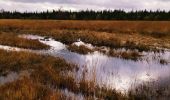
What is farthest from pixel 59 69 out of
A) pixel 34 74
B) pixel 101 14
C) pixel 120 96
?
pixel 101 14

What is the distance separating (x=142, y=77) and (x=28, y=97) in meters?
6.76

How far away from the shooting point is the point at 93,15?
9038 centimetres

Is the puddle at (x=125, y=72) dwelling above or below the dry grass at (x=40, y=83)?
below

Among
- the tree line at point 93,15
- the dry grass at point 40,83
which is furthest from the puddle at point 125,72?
the tree line at point 93,15

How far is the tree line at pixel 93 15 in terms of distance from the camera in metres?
78.6

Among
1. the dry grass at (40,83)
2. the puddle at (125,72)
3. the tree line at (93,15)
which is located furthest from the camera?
the tree line at (93,15)

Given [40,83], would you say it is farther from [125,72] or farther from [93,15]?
[93,15]

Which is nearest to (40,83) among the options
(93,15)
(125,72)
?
(125,72)

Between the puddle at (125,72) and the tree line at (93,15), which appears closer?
the puddle at (125,72)

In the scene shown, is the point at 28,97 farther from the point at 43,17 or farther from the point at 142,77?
the point at 43,17

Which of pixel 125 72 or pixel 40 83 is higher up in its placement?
pixel 40 83

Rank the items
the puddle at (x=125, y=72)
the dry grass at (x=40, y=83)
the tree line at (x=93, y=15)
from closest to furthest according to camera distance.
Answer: the dry grass at (x=40, y=83), the puddle at (x=125, y=72), the tree line at (x=93, y=15)

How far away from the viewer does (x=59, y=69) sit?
601 inches

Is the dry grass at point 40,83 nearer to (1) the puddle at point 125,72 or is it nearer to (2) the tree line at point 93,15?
(1) the puddle at point 125,72
